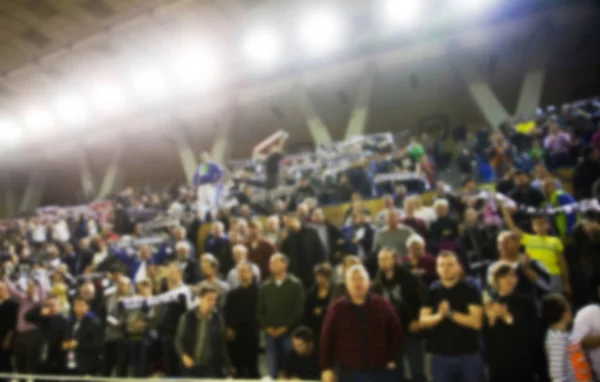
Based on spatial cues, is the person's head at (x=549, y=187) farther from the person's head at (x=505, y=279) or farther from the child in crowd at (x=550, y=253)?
the person's head at (x=505, y=279)

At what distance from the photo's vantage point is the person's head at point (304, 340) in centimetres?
418

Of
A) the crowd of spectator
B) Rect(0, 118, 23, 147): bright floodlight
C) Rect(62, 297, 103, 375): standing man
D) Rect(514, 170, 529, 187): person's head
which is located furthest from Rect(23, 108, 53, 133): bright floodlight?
Rect(514, 170, 529, 187): person's head

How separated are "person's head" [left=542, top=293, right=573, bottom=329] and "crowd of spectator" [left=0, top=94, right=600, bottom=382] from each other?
0.01 m

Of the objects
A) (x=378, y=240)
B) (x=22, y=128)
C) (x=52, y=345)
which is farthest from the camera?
(x=22, y=128)

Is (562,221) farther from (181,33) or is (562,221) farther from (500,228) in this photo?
(181,33)

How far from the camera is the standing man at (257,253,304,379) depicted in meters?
4.60

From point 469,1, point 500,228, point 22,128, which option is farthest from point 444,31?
point 22,128

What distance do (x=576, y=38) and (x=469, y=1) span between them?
3792 mm

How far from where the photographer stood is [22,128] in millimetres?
24250

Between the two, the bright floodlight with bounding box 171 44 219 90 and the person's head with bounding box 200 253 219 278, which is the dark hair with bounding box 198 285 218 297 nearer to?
the person's head with bounding box 200 253 219 278

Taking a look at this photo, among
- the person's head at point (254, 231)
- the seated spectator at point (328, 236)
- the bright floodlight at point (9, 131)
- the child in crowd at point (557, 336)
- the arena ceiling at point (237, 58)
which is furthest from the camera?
the bright floodlight at point (9, 131)

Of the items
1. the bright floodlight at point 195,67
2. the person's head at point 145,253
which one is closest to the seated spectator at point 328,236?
the person's head at point 145,253

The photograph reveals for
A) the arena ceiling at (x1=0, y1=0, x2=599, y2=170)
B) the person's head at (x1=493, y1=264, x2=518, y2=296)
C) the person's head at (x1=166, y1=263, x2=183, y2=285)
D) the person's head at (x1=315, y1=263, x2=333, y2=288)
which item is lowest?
the person's head at (x1=493, y1=264, x2=518, y2=296)

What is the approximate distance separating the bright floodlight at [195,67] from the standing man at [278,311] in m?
15.5
